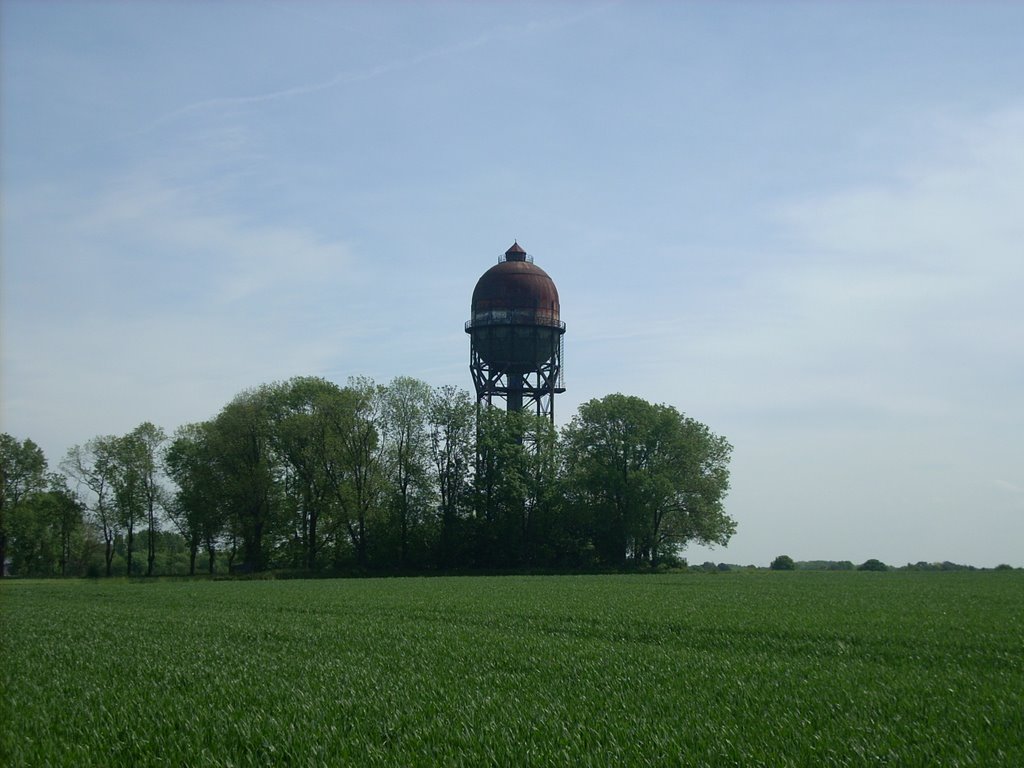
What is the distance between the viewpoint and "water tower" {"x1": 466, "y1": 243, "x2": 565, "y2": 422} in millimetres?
66125

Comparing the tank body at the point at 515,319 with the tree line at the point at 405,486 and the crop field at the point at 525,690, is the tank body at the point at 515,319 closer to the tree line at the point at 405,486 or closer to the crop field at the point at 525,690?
the tree line at the point at 405,486

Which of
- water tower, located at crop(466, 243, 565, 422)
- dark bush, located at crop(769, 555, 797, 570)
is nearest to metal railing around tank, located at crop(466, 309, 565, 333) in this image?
water tower, located at crop(466, 243, 565, 422)

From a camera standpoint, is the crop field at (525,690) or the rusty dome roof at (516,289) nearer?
the crop field at (525,690)

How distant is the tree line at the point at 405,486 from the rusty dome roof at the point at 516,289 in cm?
941

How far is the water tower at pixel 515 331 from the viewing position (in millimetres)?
66125

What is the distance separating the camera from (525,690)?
1172 centimetres

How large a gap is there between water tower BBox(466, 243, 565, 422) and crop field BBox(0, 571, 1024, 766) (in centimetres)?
4375

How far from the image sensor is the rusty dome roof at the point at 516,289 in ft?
218

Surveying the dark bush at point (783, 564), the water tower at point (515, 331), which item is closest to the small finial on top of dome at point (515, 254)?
the water tower at point (515, 331)

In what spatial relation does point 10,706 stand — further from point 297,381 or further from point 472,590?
point 297,381

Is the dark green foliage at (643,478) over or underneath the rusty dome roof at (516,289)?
underneath

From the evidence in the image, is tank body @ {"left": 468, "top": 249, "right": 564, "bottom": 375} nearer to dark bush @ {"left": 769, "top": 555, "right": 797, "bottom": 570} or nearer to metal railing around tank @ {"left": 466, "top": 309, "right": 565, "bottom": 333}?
metal railing around tank @ {"left": 466, "top": 309, "right": 565, "bottom": 333}

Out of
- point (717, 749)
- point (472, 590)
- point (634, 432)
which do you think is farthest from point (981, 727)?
point (634, 432)

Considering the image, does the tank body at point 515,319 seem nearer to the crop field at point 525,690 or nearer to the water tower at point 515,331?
the water tower at point 515,331
